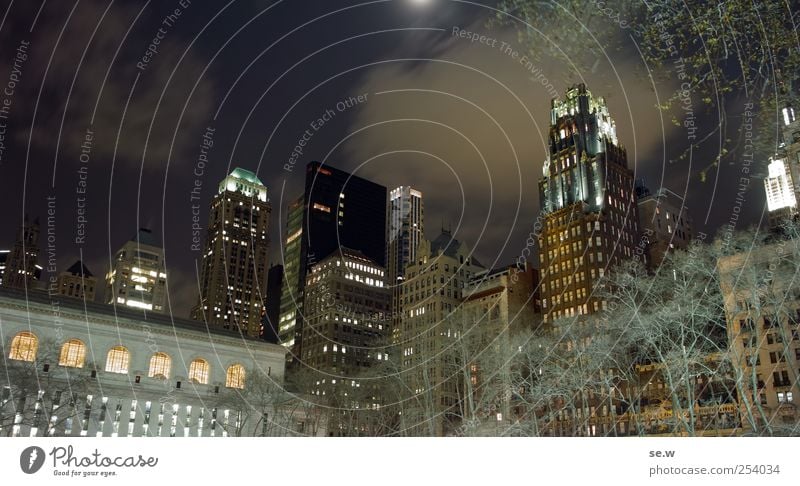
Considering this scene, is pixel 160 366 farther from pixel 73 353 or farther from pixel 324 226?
pixel 324 226

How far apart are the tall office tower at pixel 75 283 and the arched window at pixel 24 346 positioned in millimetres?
77139

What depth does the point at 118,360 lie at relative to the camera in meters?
76.8

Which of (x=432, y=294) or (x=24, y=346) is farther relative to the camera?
(x=432, y=294)

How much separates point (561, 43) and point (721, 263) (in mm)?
29226

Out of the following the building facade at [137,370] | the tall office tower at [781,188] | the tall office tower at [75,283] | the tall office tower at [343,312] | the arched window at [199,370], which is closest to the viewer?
the building facade at [137,370]

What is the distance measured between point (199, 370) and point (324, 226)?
11156cm

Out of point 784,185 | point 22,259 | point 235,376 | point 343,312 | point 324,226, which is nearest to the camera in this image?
point 784,185

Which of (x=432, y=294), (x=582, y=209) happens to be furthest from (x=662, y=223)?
(x=432, y=294)

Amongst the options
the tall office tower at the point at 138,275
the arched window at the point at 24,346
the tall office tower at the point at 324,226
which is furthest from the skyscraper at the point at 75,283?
the arched window at the point at 24,346

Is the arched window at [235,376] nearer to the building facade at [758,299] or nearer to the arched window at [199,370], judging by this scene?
the arched window at [199,370]

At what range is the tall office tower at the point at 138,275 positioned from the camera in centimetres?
13650

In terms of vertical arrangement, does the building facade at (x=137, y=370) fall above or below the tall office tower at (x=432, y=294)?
below

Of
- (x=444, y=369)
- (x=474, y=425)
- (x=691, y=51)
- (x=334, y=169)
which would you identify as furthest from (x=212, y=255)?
(x=691, y=51)
